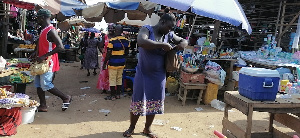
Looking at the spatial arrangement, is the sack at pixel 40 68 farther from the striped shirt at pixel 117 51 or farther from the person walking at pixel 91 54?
the person walking at pixel 91 54

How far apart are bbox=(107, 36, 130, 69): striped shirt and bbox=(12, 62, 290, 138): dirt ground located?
0.88 meters

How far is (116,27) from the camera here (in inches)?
240

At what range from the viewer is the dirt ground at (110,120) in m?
4.12

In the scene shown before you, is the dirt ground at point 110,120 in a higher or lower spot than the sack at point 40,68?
lower


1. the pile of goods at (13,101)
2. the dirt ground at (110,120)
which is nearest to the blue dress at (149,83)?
the dirt ground at (110,120)

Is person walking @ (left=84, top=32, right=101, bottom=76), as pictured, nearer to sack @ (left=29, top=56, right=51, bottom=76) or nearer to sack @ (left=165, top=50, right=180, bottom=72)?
sack @ (left=29, top=56, right=51, bottom=76)

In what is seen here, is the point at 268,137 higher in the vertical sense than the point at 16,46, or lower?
lower

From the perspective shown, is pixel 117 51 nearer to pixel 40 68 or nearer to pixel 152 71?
pixel 40 68

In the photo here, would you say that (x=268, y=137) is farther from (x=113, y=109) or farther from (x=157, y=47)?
(x=113, y=109)

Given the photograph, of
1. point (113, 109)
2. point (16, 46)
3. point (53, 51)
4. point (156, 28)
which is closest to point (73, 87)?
point (113, 109)

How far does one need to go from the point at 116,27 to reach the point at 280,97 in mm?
3839

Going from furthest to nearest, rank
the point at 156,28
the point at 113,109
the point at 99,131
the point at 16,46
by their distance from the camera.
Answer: the point at 16,46 < the point at 113,109 < the point at 99,131 < the point at 156,28

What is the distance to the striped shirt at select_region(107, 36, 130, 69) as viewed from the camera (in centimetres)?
604

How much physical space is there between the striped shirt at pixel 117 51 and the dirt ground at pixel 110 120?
88 centimetres
